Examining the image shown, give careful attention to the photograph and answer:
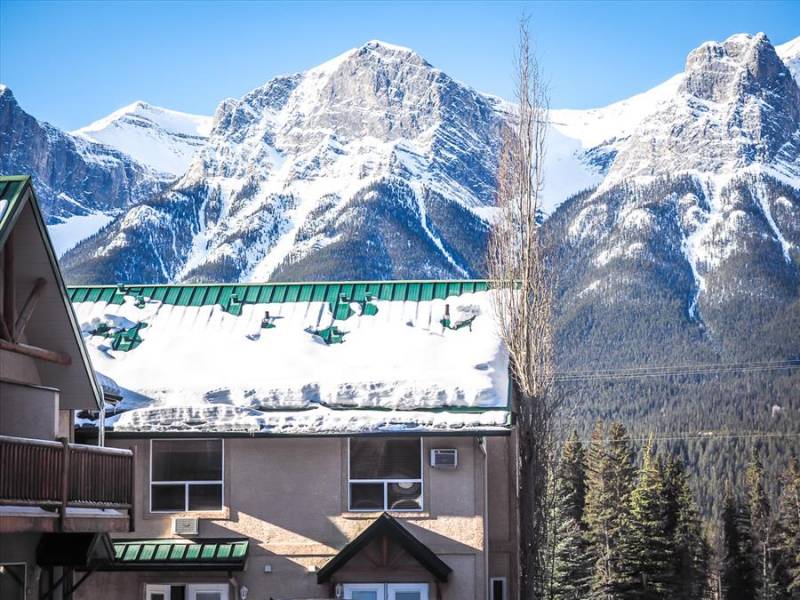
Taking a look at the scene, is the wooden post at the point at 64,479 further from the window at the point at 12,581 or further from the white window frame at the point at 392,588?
the white window frame at the point at 392,588

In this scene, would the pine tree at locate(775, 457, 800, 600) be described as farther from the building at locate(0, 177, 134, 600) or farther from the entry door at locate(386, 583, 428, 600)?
the building at locate(0, 177, 134, 600)

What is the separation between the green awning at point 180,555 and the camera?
27.7 meters

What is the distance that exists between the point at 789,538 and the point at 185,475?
58634 millimetres

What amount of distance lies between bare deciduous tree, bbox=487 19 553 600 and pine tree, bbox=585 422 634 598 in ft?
102

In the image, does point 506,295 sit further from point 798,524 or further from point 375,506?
point 798,524

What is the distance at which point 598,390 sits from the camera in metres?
162

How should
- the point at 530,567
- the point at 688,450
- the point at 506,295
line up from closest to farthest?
the point at 530,567
the point at 506,295
the point at 688,450

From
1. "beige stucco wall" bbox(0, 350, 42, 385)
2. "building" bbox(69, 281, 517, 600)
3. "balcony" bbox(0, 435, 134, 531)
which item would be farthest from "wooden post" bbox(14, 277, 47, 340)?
"building" bbox(69, 281, 517, 600)

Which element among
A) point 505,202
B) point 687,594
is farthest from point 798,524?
point 505,202

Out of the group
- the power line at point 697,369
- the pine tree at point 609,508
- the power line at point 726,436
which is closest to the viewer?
the pine tree at point 609,508

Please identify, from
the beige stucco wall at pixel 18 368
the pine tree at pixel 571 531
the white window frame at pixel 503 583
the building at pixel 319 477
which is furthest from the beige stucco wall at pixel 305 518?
the pine tree at pixel 571 531

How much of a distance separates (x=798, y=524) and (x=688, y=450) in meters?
57.9

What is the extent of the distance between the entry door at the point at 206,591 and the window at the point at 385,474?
302cm

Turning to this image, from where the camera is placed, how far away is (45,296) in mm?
21016
